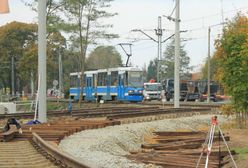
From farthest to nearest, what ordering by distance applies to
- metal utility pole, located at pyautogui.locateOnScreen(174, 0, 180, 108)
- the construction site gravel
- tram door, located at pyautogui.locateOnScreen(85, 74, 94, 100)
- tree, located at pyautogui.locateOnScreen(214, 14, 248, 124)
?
tram door, located at pyautogui.locateOnScreen(85, 74, 94, 100)
metal utility pole, located at pyautogui.locateOnScreen(174, 0, 180, 108)
tree, located at pyautogui.locateOnScreen(214, 14, 248, 124)
the construction site gravel

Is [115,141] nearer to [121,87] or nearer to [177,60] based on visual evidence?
[177,60]

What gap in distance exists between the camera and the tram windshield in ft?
162

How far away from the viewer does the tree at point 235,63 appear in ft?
78.1

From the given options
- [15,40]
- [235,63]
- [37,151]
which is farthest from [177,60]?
[15,40]

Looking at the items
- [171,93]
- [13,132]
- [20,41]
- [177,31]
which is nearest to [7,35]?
[20,41]

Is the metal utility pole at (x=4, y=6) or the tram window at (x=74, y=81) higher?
the metal utility pole at (x=4, y=6)

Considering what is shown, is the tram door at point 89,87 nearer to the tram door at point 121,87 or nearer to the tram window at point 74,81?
the tram window at point 74,81

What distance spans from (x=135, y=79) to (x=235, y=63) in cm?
2601

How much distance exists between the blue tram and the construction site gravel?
20.7m

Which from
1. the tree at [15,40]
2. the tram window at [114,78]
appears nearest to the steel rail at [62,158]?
the tram window at [114,78]

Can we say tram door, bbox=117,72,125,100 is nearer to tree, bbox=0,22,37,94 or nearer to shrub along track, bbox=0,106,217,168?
shrub along track, bbox=0,106,217,168

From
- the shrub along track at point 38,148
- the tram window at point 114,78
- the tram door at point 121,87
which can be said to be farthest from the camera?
the tram window at point 114,78

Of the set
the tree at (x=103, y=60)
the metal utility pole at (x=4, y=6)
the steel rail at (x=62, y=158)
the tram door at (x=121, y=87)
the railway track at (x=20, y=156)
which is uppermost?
the tree at (x=103, y=60)

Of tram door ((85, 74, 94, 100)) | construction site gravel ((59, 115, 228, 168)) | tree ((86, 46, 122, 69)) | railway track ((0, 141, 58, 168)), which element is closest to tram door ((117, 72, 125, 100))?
tram door ((85, 74, 94, 100))
